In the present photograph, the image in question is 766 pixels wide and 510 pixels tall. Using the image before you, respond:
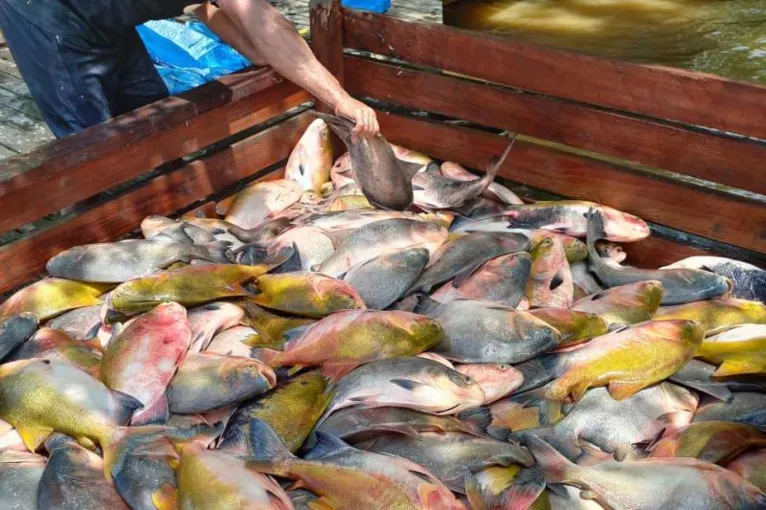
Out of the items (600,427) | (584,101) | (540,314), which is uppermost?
(584,101)

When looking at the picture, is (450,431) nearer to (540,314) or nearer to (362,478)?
(362,478)

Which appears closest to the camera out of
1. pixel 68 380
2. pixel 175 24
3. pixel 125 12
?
pixel 68 380

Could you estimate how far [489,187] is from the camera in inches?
146

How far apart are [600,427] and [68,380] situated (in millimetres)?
1709

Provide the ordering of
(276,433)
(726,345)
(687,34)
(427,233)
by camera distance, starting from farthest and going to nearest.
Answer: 1. (687,34)
2. (427,233)
3. (726,345)
4. (276,433)

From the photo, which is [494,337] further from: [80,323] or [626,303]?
[80,323]

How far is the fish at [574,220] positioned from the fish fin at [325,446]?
1.62 meters

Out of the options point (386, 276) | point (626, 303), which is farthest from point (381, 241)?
point (626, 303)

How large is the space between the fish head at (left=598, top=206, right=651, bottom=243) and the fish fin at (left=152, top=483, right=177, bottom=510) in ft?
Result: 7.13

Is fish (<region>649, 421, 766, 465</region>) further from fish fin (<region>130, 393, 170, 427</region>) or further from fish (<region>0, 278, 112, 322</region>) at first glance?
fish (<region>0, 278, 112, 322</region>)

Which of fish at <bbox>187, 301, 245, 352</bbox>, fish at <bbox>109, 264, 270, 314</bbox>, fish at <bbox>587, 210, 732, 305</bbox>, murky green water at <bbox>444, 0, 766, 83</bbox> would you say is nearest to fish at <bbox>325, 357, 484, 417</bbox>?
fish at <bbox>187, 301, 245, 352</bbox>

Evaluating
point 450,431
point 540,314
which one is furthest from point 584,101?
point 450,431

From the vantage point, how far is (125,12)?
3.60 meters

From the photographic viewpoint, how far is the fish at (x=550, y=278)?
3029 millimetres
